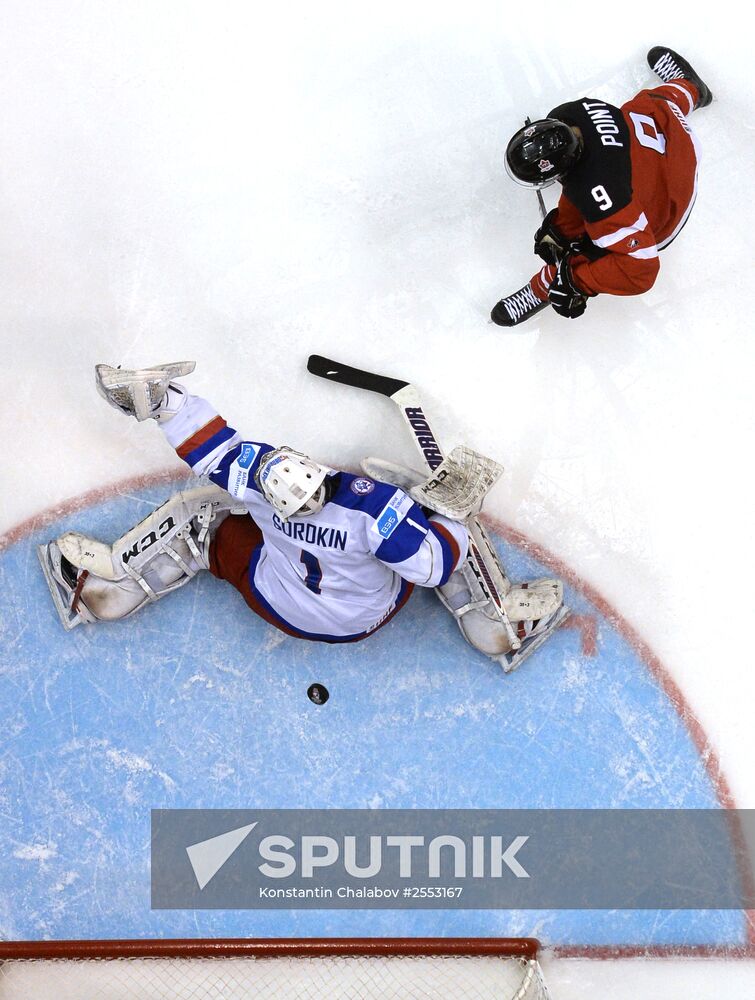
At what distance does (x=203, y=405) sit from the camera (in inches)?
153

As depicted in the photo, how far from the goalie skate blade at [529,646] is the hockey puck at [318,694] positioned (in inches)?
30.3

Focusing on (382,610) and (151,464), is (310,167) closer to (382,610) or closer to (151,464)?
(151,464)

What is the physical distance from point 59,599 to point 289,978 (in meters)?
1.90

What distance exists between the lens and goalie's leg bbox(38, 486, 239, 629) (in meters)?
4.26

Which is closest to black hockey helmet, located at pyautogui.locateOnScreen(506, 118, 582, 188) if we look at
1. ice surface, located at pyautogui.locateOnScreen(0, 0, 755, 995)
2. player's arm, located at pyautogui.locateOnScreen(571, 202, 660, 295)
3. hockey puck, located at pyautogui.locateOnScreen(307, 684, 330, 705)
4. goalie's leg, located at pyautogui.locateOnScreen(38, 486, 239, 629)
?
player's arm, located at pyautogui.locateOnScreen(571, 202, 660, 295)

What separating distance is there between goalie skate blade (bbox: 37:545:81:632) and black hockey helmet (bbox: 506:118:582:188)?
254 cm

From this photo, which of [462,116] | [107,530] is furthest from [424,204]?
[107,530]

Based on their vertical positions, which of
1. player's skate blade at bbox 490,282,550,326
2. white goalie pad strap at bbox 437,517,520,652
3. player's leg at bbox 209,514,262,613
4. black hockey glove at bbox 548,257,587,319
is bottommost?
white goalie pad strap at bbox 437,517,520,652

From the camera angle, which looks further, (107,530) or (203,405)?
(107,530)

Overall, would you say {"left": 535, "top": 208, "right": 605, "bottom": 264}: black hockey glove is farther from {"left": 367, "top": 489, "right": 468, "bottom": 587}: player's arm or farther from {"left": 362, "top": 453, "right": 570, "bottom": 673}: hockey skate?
{"left": 367, "top": 489, "right": 468, "bottom": 587}: player's arm

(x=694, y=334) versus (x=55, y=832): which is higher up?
(x=694, y=334)

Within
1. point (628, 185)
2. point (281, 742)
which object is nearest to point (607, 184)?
point (628, 185)

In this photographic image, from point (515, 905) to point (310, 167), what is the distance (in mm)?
3391

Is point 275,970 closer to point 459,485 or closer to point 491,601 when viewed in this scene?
point 491,601
